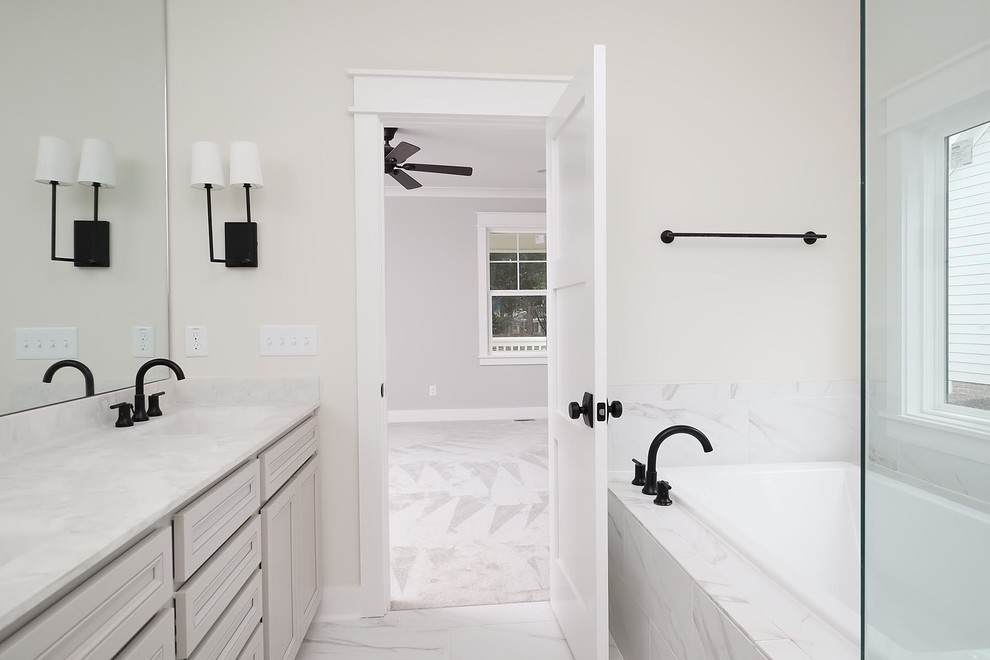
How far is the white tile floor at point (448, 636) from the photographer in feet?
6.36

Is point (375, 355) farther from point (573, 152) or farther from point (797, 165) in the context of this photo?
point (797, 165)

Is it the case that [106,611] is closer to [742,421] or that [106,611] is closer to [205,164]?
[205,164]

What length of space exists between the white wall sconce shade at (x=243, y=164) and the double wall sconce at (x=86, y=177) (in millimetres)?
366

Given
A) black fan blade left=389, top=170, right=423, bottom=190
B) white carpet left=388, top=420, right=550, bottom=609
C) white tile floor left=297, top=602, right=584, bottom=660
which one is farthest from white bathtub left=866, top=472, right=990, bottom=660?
black fan blade left=389, top=170, right=423, bottom=190

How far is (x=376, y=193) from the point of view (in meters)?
2.18

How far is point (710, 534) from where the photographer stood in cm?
158

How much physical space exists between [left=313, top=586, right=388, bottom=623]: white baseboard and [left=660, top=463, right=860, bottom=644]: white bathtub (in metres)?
1.24

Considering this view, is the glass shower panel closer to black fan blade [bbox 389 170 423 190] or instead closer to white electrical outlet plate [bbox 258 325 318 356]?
white electrical outlet plate [bbox 258 325 318 356]

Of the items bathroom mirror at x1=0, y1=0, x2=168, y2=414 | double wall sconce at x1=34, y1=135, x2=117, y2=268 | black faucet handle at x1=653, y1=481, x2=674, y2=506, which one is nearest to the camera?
bathroom mirror at x1=0, y1=0, x2=168, y2=414

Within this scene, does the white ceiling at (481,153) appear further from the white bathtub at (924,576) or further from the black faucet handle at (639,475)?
the white bathtub at (924,576)

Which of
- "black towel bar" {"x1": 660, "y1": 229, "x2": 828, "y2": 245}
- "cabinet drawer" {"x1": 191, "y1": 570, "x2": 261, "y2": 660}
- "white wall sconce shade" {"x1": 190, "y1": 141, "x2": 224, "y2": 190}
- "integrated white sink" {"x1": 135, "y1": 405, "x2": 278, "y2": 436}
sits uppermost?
"white wall sconce shade" {"x1": 190, "y1": 141, "x2": 224, "y2": 190}

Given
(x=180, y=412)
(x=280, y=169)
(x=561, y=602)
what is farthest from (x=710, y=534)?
(x=280, y=169)

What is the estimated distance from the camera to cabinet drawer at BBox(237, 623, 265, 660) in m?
1.38

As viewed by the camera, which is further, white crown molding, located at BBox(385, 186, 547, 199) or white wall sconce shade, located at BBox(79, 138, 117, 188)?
white crown molding, located at BBox(385, 186, 547, 199)
